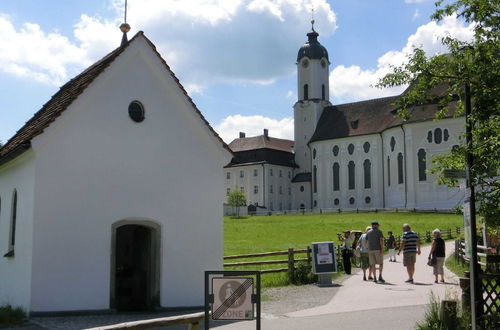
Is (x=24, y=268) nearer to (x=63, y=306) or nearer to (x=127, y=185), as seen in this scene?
(x=63, y=306)

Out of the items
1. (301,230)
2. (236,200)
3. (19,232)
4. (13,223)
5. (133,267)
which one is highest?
(236,200)

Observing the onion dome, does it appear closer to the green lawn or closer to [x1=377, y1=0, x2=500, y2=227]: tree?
the green lawn

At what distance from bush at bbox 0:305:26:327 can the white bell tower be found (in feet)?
274

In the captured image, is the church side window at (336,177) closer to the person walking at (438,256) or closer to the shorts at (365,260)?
the shorts at (365,260)

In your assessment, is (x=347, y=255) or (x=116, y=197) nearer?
(x=116, y=197)

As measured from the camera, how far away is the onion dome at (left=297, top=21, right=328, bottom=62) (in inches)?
3841

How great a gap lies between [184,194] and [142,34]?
4.58 m

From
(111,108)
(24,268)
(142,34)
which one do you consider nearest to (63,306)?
(24,268)

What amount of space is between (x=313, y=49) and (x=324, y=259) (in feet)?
262

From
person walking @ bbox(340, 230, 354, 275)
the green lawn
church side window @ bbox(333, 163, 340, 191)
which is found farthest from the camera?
church side window @ bbox(333, 163, 340, 191)

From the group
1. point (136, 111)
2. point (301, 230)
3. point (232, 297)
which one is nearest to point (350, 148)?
point (301, 230)

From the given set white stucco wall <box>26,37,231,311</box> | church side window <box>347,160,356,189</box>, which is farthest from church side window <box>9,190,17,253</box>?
church side window <box>347,160,356,189</box>

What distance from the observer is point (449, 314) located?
10750 mm

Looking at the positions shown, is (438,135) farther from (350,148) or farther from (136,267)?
(136,267)
